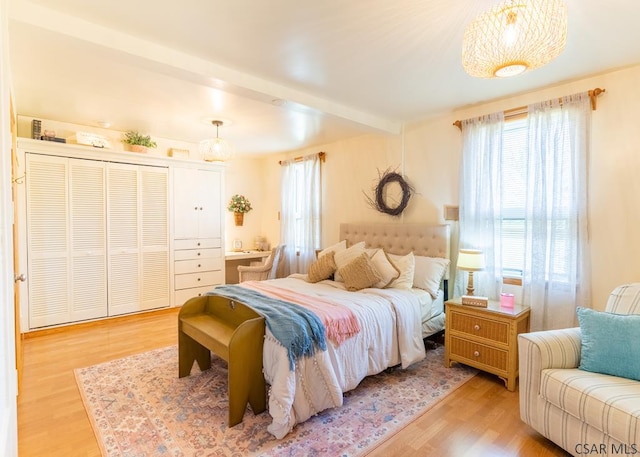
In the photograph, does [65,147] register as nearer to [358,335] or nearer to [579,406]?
[358,335]

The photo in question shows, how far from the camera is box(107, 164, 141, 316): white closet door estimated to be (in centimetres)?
428

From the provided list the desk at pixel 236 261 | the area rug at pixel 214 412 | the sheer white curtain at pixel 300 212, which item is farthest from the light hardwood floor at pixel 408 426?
the sheer white curtain at pixel 300 212

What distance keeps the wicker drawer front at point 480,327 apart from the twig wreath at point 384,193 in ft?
5.15

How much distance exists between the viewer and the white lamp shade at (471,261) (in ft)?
9.97

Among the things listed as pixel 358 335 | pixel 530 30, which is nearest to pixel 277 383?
pixel 358 335

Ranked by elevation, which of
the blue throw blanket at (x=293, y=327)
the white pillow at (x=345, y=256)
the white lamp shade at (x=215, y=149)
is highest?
the white lamp shade at (x=215, y=149)

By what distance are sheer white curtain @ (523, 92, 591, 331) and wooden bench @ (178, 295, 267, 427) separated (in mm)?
2518

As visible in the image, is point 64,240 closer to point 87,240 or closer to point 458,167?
point 87,240

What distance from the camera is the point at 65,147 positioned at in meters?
3.91

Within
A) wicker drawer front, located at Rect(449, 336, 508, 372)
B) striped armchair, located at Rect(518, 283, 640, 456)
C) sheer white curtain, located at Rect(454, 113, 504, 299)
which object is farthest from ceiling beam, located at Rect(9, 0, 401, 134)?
striped armchair, located at Rect(518, 283, 640, 456)

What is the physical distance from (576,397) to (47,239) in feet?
16.8

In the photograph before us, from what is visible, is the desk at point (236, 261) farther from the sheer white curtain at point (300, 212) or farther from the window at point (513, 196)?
the window at point (513, 196)

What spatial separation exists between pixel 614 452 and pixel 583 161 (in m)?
2.17

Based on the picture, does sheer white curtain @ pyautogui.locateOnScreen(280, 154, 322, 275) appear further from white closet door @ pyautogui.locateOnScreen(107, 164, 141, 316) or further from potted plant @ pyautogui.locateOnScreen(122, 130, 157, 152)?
white closet door @ pyautogui.locateOnScreen(107, 164, 141, 316)
